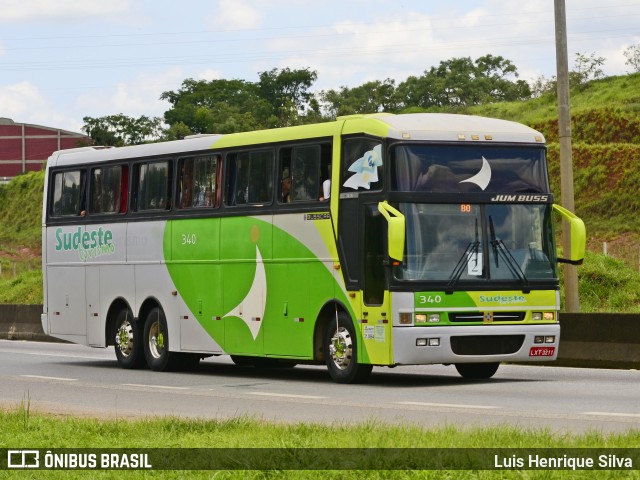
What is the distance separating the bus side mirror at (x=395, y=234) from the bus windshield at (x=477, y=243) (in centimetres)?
38

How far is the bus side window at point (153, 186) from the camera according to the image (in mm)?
23656

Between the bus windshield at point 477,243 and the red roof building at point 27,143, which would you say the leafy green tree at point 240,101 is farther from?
the bus windshield at point 477,243

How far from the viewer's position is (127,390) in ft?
64.6

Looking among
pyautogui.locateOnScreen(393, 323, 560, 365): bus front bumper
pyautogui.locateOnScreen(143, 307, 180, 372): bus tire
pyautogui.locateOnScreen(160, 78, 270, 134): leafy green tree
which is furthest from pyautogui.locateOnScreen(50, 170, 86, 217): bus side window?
pyautogui.locateOnScreen(160, 78, 270, 134): leafy green tree

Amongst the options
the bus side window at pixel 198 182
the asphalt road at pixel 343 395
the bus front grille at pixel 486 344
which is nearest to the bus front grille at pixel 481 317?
the bus front grille at pixel 486 344

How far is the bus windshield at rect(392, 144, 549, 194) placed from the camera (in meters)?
18.9

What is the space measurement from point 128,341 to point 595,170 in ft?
161

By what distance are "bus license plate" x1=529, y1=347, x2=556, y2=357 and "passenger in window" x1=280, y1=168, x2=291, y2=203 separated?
4.08 m

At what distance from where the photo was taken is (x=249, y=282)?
71.2ft

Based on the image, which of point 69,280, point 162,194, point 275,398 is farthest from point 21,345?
point 275,398

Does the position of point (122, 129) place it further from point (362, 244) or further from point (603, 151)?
point (362, 244)

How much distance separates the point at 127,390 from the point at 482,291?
498cm

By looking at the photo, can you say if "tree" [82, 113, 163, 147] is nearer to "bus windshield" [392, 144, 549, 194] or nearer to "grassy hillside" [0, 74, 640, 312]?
A: "grassy hillside" [0, 74, 640, 312]

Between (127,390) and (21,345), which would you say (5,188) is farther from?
(127,390)
